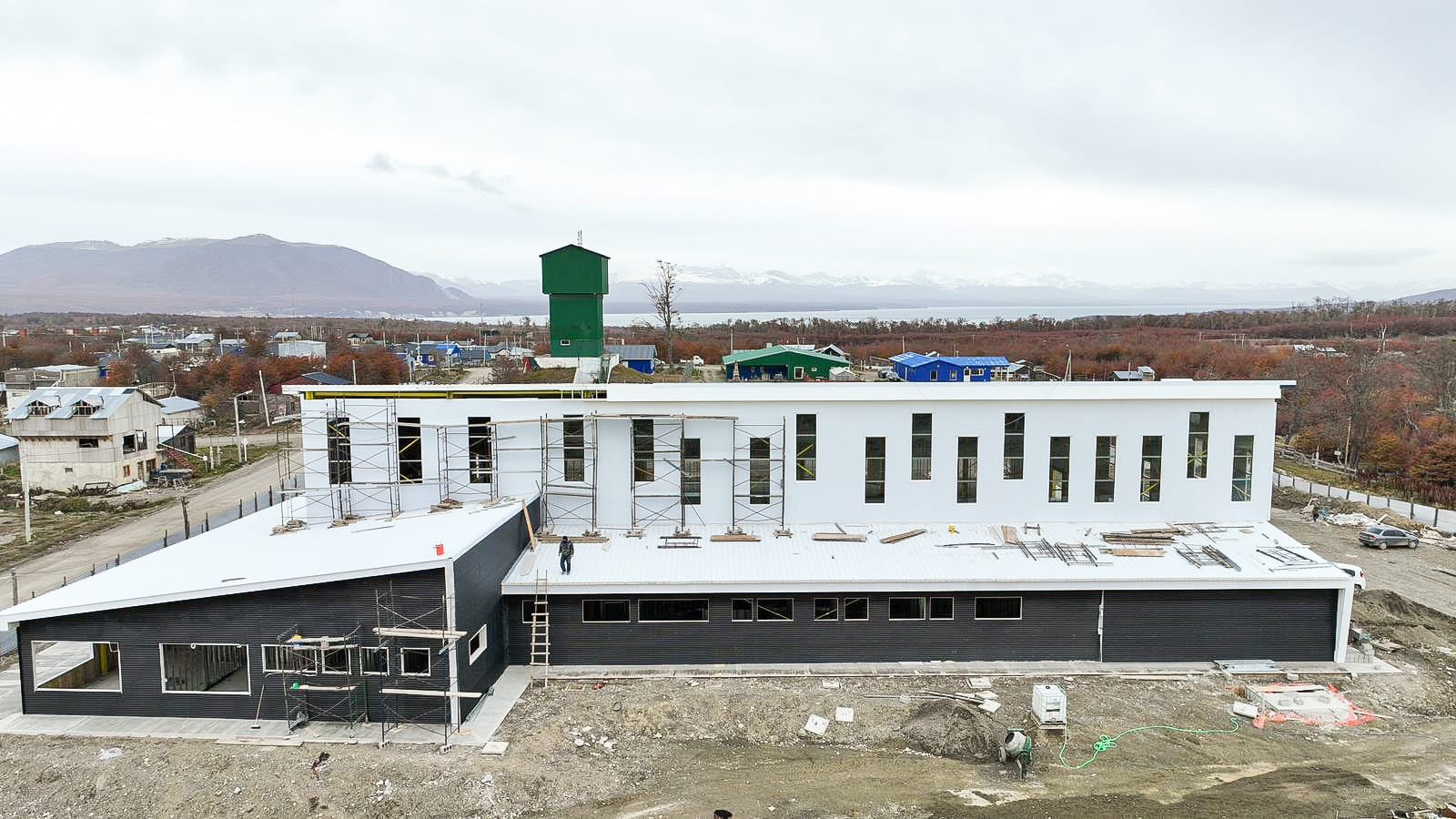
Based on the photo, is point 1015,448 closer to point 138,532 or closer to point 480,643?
point 480,643

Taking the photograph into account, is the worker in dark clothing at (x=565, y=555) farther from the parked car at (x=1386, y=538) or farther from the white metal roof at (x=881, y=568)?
the parked car at (x=1386, y=538)

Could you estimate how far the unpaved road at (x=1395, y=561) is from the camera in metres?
24.8

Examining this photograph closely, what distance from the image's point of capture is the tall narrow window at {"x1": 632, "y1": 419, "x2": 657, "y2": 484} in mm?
21859

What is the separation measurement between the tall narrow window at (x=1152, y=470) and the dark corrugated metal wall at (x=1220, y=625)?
399cm

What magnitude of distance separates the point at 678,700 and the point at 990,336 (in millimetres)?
99110

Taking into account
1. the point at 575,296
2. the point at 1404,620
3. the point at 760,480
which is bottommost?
the point at 1404,620

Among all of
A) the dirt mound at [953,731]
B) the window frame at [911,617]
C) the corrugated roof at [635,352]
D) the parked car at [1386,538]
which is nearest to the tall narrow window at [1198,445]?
the window frame at [911,617]

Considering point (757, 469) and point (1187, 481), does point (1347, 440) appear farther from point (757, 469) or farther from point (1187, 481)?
Result: point (757, 469)

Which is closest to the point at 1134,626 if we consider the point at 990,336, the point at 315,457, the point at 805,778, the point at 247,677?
the point at 805,778

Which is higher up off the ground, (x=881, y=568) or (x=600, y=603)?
(x=881, y=568)

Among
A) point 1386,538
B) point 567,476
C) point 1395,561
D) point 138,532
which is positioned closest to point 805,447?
point 567,476

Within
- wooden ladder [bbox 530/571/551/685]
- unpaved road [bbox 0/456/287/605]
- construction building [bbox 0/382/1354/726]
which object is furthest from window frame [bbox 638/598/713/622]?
unpaved road [bbox 0/456/287/605]

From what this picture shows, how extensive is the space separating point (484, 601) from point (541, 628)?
1.74m

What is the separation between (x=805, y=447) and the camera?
72.7 feet
